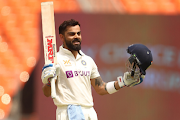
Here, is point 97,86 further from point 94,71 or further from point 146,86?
point 146,86

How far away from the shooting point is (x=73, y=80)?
2.55 metres

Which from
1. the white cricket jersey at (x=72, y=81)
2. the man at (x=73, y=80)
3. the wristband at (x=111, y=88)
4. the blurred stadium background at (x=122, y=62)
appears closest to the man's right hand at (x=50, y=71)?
the man at (x=73, y=80)

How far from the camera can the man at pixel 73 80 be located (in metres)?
2.48

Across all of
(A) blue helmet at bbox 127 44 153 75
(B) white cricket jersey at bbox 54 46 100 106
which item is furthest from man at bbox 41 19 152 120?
(A) blue helmet at bbox 127 44 153 75

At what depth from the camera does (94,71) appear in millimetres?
2811

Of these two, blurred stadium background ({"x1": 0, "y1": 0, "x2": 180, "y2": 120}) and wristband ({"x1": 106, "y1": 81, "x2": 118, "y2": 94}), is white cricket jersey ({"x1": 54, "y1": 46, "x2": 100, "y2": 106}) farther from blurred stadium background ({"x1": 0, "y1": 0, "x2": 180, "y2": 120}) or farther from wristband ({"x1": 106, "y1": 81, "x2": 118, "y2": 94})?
blurred stadium background ({"x1": 0, "y1": 0, "x2": 180, "y2": 120})

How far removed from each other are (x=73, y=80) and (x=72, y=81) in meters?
0.01

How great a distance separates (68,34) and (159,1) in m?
2.92

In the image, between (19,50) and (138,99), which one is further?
(19,50)

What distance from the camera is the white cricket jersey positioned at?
2.51m

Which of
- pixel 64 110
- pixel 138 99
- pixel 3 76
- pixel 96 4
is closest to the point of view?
pixel 64 110

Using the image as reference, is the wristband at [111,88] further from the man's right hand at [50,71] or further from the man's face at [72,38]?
the man's right hand at [50,71]

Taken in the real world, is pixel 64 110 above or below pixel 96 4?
below

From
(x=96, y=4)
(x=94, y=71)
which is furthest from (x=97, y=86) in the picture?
(x=96, y=4)
